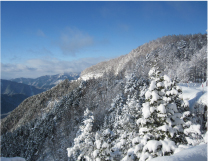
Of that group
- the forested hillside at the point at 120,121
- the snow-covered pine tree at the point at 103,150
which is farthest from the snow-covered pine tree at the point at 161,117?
the snow-covered pine tree at the point at 103,150

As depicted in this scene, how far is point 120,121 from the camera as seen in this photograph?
72.8 feet

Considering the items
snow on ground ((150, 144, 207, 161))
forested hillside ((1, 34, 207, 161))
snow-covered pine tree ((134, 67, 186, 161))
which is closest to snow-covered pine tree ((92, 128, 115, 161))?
forested hillside ((1, 34, 207, 161))

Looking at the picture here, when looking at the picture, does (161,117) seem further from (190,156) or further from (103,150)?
(103,150)

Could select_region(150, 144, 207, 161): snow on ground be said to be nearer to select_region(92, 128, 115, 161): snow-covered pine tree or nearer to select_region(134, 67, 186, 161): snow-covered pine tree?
select_region(134, 67, 186, 161): snow-covered pine tree

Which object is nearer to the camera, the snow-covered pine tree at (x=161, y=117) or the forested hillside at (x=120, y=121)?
the snow-covered pine tree at (x=161, y=117)

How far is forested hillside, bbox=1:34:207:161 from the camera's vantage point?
6.42 m

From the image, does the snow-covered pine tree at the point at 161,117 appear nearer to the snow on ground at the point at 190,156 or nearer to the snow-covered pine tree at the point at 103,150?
the snow on ground at the point at 190,156

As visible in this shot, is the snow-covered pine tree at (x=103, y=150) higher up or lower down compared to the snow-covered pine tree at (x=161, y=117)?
lower down

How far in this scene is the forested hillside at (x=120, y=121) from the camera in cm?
642

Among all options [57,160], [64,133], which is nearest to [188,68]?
[64,133]

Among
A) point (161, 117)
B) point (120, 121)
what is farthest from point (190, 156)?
point (120, 121)

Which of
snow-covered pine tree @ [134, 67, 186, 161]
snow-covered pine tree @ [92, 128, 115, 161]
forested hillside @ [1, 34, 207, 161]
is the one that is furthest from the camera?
snow-covered pine tree @ [92, 128, 115, 161]

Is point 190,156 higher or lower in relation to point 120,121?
higher

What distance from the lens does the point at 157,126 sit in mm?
6863
